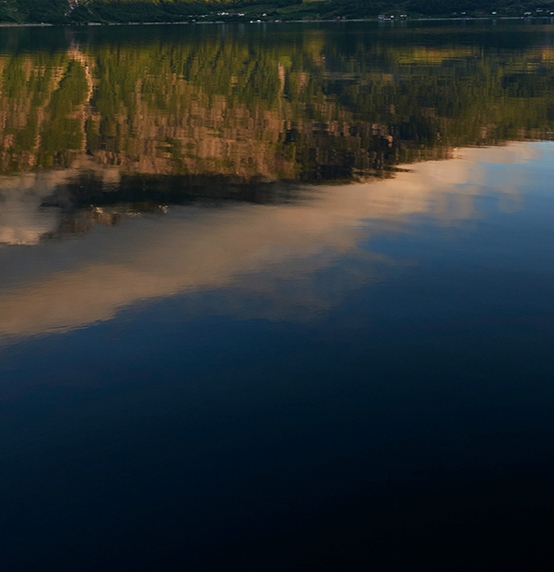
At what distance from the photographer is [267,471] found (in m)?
13.2

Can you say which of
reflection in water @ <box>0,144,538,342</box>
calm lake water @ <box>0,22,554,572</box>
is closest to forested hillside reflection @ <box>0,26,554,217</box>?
calm lake water @ <box>0,22,554,572</box>

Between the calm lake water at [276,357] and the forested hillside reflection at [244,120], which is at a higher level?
the forested hillside reflection at [244,120]

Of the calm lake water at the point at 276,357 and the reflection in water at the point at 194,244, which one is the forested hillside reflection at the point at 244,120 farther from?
the reflection in water at the point at 194,244

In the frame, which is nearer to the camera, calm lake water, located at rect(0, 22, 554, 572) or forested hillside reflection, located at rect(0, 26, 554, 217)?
calm lake water, located at rect(0, 22, 554, 572)

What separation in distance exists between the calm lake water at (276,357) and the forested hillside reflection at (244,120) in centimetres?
36

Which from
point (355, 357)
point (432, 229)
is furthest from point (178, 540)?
point (432, 229)

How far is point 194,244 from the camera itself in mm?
23766

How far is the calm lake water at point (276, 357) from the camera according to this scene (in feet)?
39.1

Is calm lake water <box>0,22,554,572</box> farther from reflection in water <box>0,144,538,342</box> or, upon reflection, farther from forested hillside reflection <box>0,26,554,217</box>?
forested hillside reflection <box>0,26,554,217</box>

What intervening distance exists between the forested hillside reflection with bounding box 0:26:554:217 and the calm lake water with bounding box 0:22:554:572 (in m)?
0.36

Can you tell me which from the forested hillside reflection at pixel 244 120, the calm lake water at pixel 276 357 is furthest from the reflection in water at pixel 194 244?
the forested hillside reflection at pixel 244 120

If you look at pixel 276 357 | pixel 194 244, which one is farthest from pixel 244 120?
pixel 276 357

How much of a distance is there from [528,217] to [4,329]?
727 inches

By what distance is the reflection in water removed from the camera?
64.6 ft
